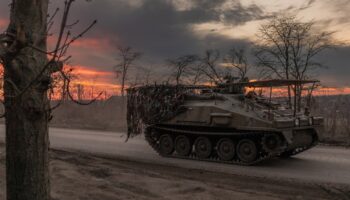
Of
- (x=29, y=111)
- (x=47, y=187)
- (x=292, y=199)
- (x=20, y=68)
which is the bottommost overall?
(x=292, y=199)

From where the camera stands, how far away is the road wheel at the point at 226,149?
13.1m

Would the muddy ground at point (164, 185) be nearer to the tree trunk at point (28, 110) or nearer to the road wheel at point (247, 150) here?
the road wheel at point (247, 150)

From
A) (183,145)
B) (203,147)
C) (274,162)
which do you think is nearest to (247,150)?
(274,162)

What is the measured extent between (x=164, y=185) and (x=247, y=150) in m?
4.04

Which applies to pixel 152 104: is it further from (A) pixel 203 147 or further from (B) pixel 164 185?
(B) pixel 164 185

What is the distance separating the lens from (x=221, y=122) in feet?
42.8

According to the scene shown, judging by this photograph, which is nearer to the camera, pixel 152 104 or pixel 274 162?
pixel 274 162

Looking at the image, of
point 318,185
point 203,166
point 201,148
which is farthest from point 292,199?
point 201,148

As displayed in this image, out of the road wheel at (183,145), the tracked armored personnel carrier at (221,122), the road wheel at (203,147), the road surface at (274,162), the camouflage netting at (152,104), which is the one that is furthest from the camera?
the camouflage netting at (152,104)

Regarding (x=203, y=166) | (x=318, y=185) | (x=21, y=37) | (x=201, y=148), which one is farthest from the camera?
(x=201, y=148)

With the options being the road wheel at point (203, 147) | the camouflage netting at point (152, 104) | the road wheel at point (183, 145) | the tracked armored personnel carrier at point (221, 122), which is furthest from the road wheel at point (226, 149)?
the camouflage netting at point (152, 104)

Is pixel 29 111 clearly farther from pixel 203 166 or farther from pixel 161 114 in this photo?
pixel 161 114

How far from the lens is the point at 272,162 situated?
44.2ft

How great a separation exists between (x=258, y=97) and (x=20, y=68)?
434 inches
